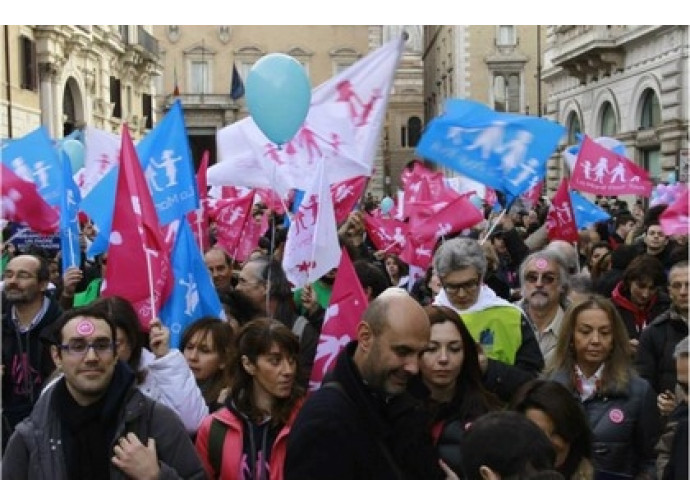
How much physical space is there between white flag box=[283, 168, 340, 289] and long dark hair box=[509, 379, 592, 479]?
10.3 ft

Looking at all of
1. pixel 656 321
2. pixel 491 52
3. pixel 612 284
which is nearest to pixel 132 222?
pixel 656 321

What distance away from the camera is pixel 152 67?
50.2 m

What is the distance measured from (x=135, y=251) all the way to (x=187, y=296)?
0.50 metres

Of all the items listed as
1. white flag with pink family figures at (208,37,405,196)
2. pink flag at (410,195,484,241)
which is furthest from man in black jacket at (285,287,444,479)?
pink flag at (410,195,484,241)

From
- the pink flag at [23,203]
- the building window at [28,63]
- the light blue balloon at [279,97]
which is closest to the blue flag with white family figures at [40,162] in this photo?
the pink flag at [23,203]

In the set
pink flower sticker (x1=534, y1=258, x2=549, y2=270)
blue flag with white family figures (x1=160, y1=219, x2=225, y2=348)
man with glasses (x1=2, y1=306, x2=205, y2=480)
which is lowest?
man with glasses (x1=2, y1=306, x2=205, y2=480)

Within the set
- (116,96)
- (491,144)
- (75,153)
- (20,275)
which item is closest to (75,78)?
(116,96)

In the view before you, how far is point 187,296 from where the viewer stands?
21.3 feet

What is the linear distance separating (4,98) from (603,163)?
19818 millimetres

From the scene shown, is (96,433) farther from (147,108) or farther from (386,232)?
(147,108)

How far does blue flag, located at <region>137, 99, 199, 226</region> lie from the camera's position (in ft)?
24.8

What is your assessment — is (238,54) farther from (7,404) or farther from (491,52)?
(7,404)

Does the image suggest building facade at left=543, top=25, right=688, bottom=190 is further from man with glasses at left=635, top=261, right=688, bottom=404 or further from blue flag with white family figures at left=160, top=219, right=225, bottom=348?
blue flag with white family figures at left=160, top=219, right=225, bottom=348

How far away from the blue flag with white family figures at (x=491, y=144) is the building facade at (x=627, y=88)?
14.8 meters
